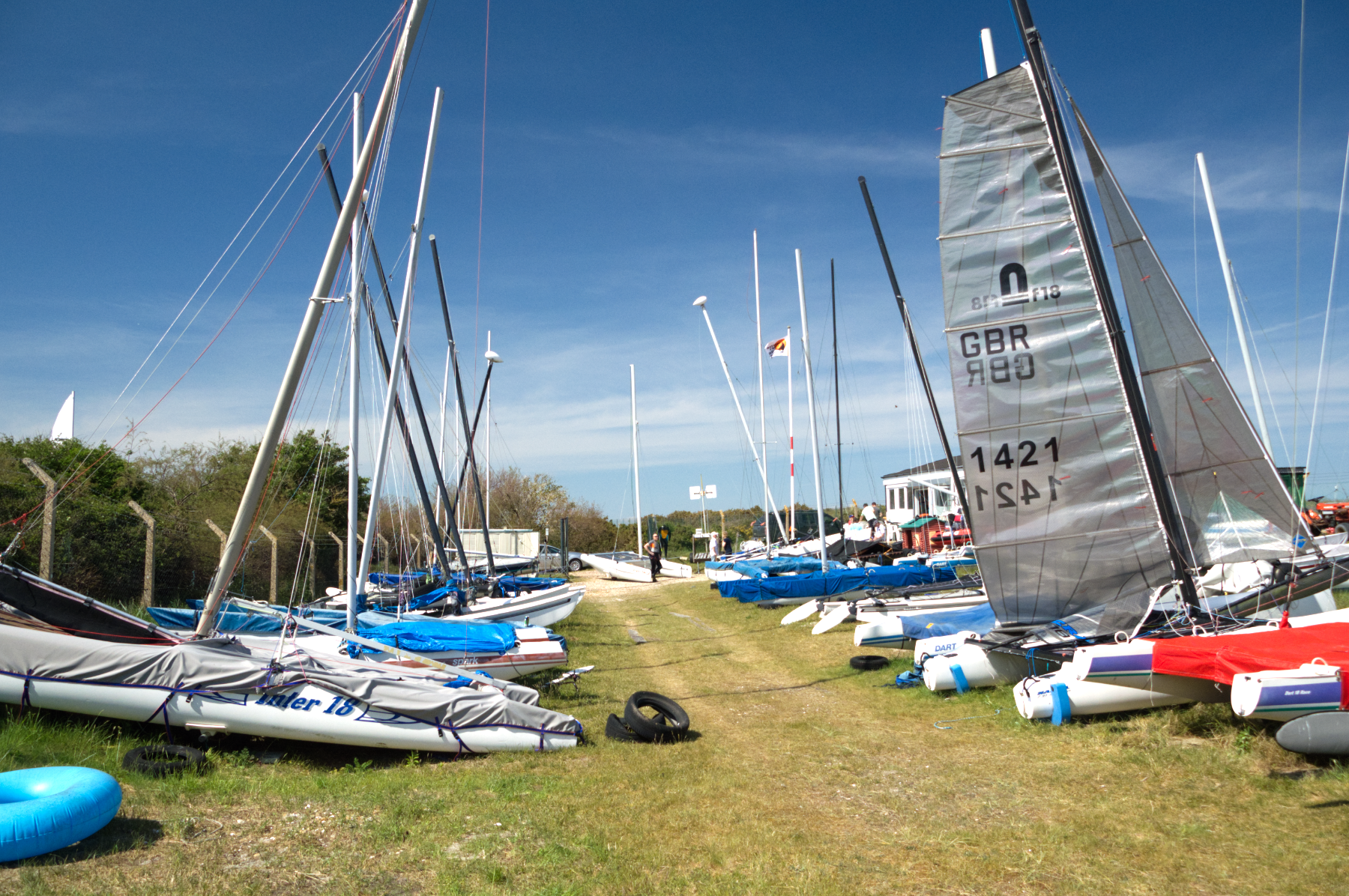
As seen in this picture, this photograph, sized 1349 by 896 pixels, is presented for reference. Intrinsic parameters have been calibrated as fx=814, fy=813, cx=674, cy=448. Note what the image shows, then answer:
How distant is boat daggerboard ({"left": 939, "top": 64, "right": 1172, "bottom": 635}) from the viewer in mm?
9922

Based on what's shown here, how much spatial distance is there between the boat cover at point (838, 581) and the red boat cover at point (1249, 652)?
12.6m

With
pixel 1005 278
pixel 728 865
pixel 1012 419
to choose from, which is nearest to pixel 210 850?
pixel 728 865

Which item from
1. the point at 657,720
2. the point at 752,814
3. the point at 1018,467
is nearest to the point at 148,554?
the point at 657,720

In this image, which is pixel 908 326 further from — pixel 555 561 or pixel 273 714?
Answer: pixel 555 561

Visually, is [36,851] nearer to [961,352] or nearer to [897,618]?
[961,352]

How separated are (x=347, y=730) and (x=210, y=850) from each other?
2.49 m

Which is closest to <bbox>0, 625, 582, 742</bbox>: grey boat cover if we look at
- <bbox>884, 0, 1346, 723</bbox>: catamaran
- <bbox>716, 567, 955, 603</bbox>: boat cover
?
<bbox>884, 0, 1346, 723</bbox>: catamaran

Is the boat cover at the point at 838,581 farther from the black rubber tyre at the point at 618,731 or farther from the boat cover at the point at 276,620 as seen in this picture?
the black rubber tyre at the point at 618,731

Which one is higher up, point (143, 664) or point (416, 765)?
point (143, 664)

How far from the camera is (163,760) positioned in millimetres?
6934

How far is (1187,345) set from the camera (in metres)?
10.4

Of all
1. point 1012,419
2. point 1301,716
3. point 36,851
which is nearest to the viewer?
point 36,851

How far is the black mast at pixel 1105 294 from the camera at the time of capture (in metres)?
9.52

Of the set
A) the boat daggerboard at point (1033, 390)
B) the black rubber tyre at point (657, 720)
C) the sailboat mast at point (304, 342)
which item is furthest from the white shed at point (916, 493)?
the sailboat mast at point (304, 342)
